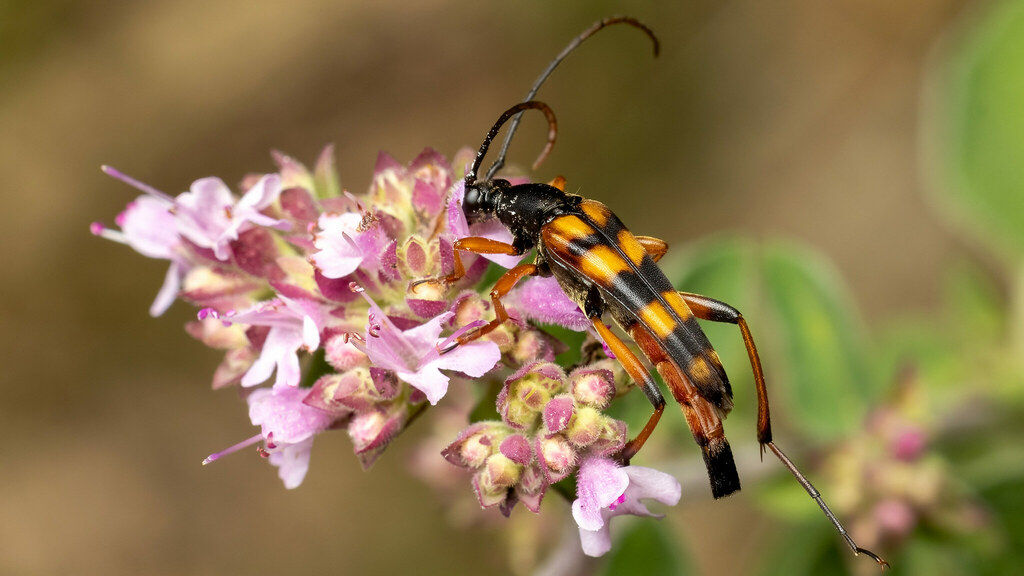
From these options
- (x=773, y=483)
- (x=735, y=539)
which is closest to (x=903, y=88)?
(x=735, y=539)

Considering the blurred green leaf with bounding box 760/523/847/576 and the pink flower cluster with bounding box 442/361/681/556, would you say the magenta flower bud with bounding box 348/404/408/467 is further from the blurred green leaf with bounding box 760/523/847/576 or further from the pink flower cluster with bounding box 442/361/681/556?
the blurred green leaf with bounding box 760/523/847/576

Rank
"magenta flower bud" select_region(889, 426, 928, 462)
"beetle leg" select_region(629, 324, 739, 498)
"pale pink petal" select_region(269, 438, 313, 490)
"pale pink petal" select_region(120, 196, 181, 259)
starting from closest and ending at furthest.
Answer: "beetle leg" select_region(629, 324, 739, 498), "pale pink petal" select_region(269, 438, 313, 490), "pale pink petal" select_region(120, 196, 181, 259), "magenta flower bud" select_region(889, 426, 928, 462)

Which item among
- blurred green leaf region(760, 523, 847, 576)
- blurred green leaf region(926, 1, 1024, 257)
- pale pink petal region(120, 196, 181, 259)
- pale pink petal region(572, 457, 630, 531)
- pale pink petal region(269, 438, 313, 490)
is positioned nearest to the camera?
pale pink petal region(572, 457, 630, 531)

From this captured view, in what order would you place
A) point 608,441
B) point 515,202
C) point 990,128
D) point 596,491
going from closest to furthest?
1. point 596,491
2. point 608,441
3. point 515,202
4. point 990,128

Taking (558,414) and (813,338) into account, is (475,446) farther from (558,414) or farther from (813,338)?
(813,338)

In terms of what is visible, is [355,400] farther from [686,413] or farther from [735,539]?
[735,539]

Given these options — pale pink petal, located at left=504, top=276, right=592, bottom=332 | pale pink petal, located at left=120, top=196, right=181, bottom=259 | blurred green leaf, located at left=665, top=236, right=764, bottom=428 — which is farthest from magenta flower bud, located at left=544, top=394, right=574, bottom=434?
blurred green leaf, located at left=665, top=236, right=764, bottom=428

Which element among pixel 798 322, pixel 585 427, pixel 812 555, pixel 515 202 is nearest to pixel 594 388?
pixel 585 427

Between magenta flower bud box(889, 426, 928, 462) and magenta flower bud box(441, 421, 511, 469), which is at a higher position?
magenta flower bud box(441, 421, 511, 469)
